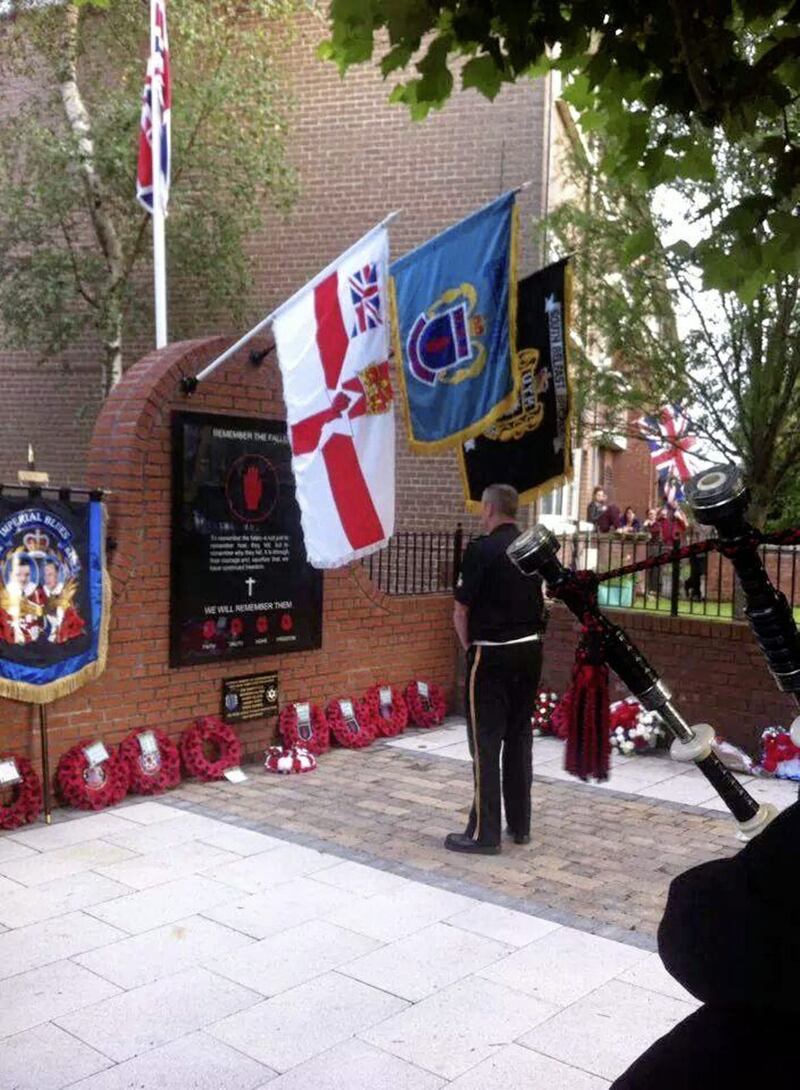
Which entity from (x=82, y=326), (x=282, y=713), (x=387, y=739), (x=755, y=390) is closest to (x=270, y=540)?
(x=282, y=713)

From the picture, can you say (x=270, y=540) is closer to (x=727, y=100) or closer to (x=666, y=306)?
(x=666, y=306)

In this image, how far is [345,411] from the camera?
21.9 ft

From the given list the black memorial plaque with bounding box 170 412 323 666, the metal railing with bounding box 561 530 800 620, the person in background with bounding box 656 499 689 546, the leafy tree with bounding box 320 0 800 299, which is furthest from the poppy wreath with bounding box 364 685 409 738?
the leafy tree with bounding box 320 0 800 299

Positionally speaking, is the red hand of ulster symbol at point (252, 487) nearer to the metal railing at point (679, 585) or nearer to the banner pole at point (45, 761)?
the banner pole at point (45, 761)

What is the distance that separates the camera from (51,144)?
49.1 feet

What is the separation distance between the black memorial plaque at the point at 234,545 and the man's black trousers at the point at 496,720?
2239 millimetres

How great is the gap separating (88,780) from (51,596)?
1.22 metres

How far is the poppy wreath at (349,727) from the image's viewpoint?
8.44m

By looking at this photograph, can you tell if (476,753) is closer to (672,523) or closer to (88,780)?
(88,780)

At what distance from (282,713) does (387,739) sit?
4.01ft

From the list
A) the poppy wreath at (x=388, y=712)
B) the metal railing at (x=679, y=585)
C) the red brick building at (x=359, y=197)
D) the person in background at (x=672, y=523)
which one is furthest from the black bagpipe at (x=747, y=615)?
the red brick building at (x=359, y=197)

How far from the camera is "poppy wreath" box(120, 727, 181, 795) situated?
689 centimetres

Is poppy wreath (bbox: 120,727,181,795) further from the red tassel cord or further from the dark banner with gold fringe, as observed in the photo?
the red tassel cord

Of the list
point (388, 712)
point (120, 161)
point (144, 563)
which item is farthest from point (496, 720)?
point (120, 161)
